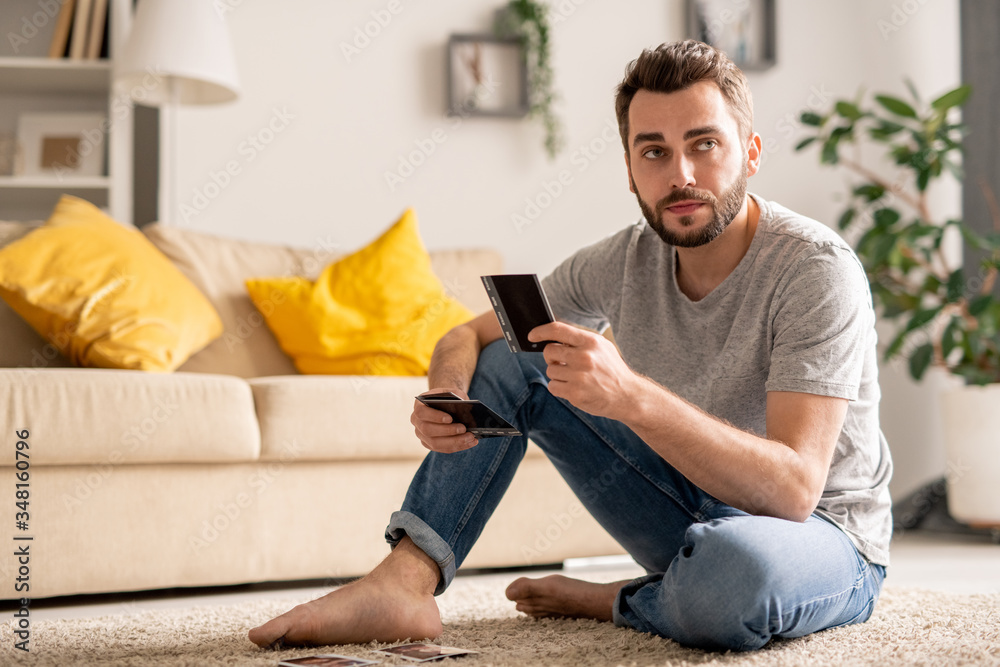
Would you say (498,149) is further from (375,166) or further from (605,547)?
(605,547)

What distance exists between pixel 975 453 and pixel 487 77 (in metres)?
2.06

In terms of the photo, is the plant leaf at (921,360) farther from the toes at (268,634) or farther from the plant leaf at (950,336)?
the toes at (268,634)

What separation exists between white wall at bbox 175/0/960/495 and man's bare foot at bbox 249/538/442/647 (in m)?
2.16

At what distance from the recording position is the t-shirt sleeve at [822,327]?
1.17 metres

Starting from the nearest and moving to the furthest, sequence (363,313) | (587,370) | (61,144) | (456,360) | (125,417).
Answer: (587,370) < (456,360) < (125,417) < (363,313) < (61,144)

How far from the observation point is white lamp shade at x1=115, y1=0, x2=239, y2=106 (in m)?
2.84

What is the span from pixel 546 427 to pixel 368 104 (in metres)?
2.20

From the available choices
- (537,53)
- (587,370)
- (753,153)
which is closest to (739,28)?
(537,53)

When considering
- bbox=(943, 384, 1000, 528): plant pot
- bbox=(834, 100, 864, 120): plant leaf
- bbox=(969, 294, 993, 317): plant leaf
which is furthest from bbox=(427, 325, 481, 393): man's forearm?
bbox=(834, 100, 864, 120): plant leaf

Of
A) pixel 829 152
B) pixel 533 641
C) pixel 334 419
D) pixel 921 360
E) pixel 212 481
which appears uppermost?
pixel 829 152

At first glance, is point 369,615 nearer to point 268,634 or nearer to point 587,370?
point 268,634

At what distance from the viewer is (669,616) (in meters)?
1.24

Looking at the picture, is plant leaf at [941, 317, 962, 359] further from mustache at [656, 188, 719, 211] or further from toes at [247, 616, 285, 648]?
toes at [247, 616, 285, 648]

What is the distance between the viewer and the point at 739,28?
11.7 ft
